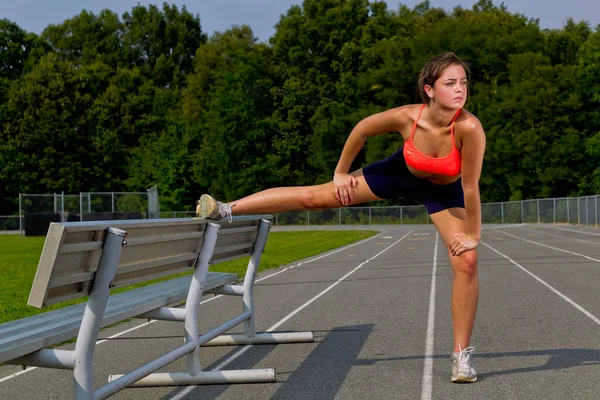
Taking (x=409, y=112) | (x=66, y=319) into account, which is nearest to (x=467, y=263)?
(x=409, y=112)

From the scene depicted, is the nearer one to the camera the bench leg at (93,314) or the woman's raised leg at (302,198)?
the bench leg at (93,314)

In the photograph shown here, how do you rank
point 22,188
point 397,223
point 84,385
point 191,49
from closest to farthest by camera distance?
point 84,385, point 397,223, point 22,188, point 191,49

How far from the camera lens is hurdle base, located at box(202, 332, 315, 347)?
7719 millimetres

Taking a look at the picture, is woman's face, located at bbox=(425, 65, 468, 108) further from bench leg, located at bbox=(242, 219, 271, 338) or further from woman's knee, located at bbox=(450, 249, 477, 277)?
bench leg, located at bbox=(242, 219, 271, 338)

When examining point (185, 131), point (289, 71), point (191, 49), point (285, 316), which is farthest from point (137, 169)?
point (285, 316)

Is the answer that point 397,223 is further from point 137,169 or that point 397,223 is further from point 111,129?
point 111,129

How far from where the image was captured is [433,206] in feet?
19.7

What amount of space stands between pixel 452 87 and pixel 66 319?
278cm

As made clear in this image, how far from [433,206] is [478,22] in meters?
67.2

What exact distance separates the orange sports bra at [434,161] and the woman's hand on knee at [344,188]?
43 cm

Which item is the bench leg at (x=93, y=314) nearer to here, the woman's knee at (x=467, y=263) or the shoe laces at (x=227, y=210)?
the shoe laces at (x=227, y=210)

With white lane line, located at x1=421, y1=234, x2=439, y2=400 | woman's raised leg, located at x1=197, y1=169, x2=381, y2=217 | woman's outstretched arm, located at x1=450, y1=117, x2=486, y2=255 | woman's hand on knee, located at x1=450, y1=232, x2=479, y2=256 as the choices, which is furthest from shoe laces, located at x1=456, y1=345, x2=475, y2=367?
woman's raised leg, located at x1=197, y1=169, x2=381, y2=217

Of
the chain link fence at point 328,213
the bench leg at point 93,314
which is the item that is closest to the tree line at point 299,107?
the chain link fence at point 328,213

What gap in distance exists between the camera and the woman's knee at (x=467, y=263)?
5867 millimetres
